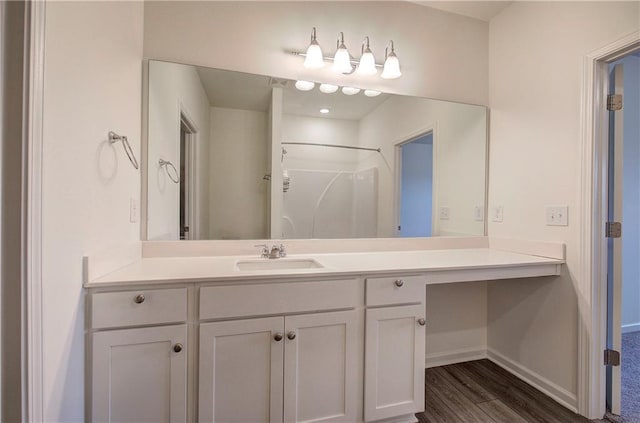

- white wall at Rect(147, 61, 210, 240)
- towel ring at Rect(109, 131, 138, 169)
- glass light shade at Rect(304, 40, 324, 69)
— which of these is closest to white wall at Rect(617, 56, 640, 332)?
glass light shade at Rect(304, 40, 324, 69)

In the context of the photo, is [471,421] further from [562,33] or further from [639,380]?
[562,33]

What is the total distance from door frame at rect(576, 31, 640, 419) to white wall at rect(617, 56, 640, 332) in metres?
1.61

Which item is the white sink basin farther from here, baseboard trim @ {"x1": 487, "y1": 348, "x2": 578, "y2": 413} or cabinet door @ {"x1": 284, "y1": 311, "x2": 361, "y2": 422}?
baseboard trim @ {"x1": 487, "y1": 348, "x2": 578, "y2": 413}

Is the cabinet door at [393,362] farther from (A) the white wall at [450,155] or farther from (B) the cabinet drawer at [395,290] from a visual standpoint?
(A) the white wall at [450,155]

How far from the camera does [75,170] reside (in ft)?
3.28

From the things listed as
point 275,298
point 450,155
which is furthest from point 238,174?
point 450,155

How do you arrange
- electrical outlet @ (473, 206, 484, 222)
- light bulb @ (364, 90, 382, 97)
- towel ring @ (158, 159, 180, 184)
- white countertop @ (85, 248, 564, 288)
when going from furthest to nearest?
electrical outlet @ (473, 206, 484, 222) → light bulb @ (364, 90, 382, 97) → towel ring @ (158, 159, 180, 184) → white countertop @ (85, 248, 564, 288)

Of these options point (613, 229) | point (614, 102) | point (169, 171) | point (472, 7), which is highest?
point (472, 7)

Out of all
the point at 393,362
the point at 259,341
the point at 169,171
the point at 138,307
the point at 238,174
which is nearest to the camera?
the point at 138,307

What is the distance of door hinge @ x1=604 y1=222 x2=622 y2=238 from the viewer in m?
1.55

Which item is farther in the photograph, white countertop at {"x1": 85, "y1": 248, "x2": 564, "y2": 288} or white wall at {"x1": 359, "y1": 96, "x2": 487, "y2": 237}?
white wall at {"x1": 359, "y1": 96, "x2": 487, "y2": 237}

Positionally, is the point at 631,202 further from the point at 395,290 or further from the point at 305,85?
the point at 305,85

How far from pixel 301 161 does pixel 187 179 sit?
0.68 meters

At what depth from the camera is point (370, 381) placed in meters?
1.37
